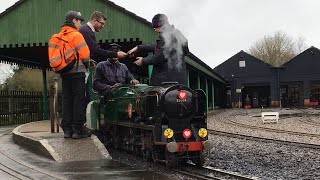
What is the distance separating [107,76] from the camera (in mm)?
9453

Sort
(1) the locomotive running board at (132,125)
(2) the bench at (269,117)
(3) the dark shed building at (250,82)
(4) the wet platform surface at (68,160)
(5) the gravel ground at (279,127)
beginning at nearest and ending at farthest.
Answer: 1. (4) the wet platform surface at (68,160)
2. (1) the locomotive running board at (132,125)
3. (5) the gravel ground at (279,127)
4. (2) the bench at (269,117)
5. (3) the dark shed building at (250,82)

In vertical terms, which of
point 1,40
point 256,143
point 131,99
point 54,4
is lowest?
point 256,143

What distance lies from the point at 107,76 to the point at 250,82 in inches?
1834

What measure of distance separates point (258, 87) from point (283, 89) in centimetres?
305

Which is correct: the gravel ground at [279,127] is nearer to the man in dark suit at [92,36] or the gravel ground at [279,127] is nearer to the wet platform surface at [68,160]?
the man in dark suit at [92,36]

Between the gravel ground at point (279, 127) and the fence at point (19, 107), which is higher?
the fence at point (19, 107)

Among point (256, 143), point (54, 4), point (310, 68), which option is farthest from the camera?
point (310, 68)

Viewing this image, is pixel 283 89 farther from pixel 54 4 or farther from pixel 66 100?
pixel 66 100

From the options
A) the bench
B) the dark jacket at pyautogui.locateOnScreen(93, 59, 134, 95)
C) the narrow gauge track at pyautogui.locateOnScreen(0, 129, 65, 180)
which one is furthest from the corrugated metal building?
the narrow gauge track at pyautogui.locateOnScreen(0, 129, 65, 180)

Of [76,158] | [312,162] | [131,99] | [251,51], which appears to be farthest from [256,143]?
[251,51]

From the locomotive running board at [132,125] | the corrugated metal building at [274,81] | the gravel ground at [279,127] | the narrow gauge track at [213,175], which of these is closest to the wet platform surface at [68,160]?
the narrow gauge track at [213,175]

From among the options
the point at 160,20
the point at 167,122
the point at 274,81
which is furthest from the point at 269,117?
the point at 274,81

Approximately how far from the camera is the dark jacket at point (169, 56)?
25.0ft

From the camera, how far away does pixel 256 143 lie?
39.5 feet
